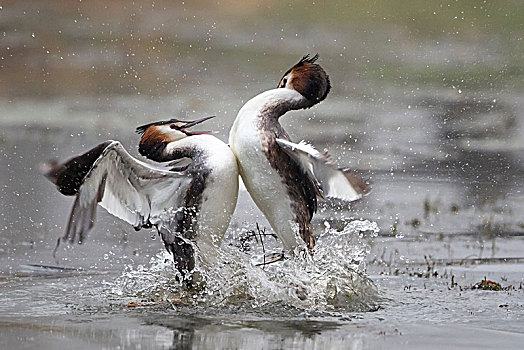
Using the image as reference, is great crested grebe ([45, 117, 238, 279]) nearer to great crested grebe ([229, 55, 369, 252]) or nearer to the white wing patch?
the white wing patch

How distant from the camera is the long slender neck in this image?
4312 millimetres

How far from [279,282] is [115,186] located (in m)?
0.95

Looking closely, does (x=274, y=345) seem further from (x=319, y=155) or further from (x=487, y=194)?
(x=487, y=194)

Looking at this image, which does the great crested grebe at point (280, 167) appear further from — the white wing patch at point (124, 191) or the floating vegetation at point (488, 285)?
the floating vegetation at point (488, 285)

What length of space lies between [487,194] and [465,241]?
1.73 metres

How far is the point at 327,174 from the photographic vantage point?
4.07 m

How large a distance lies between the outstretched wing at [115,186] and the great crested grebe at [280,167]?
1.12ft

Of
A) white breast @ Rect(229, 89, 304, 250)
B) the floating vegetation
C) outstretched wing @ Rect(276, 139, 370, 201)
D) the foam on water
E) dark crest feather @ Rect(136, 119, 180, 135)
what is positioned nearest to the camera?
outstretched wing @ Rect(276, 139, 370, 201)

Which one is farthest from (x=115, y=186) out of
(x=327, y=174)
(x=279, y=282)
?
(x=327, y=174)

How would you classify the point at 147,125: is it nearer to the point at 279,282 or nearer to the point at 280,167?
the point at 280,167

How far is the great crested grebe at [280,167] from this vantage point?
165 inches

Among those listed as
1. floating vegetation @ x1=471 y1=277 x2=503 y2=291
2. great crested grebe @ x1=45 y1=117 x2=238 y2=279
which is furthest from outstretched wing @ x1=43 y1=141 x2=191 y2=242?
floating vegetation @ x1=471 y1=277 x2=503 y2=291

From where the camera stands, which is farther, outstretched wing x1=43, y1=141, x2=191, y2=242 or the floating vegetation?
the floating vegetation

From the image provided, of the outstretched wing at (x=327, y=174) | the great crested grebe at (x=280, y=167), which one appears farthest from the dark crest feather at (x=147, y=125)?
the outstretched wing at (x=327, y=174)
